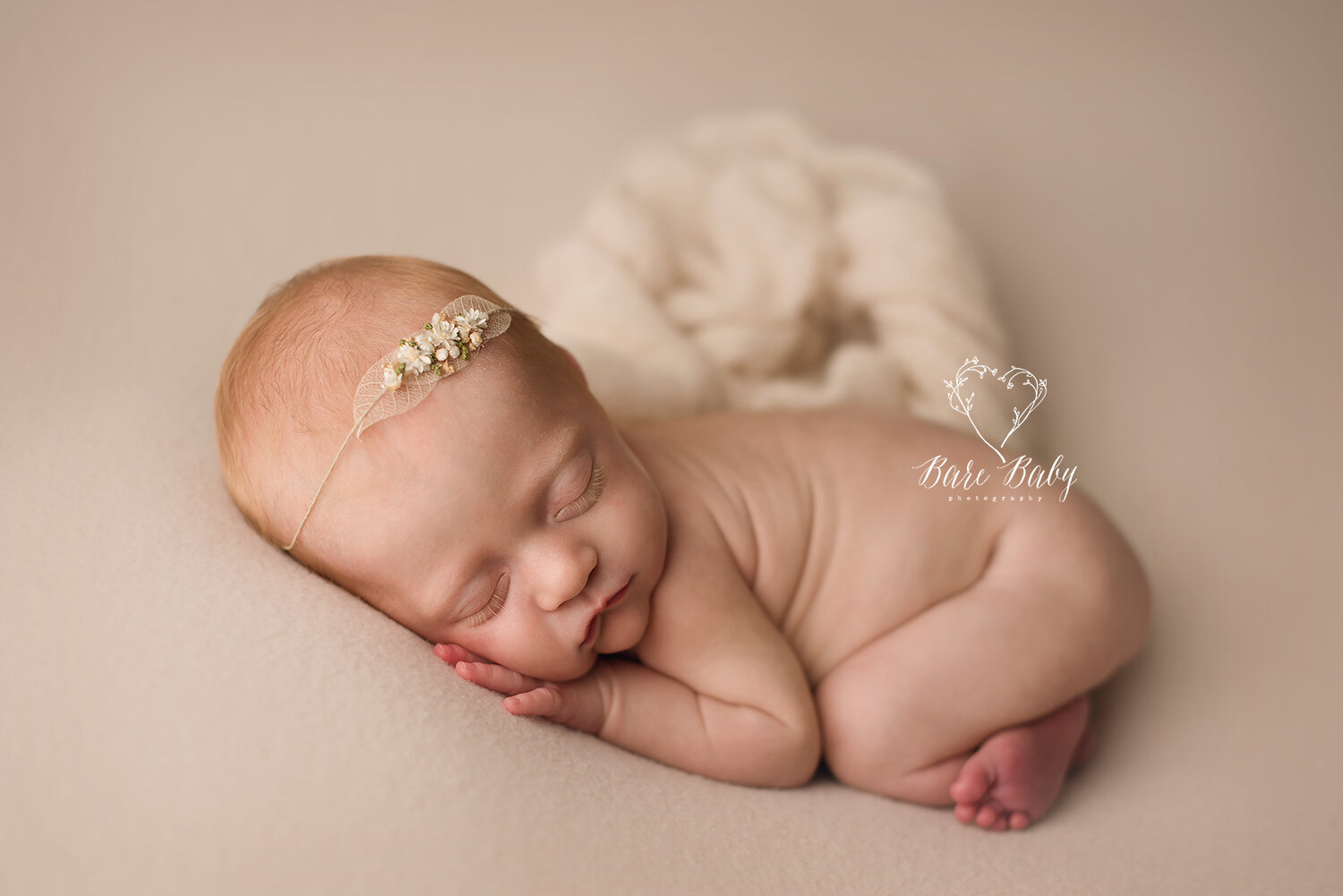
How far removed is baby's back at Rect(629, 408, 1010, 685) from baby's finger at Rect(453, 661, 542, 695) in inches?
13.4

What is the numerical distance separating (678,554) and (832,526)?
0.87 feet

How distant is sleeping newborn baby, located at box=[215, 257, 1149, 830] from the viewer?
3.61ft

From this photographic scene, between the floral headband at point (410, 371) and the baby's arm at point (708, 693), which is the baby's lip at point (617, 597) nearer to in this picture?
the baby's arm at point (708, 693)

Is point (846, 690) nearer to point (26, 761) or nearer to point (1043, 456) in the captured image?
point (1043, 456)

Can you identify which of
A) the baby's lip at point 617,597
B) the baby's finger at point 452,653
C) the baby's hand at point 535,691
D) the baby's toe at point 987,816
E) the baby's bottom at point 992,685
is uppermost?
the baby's lip at point 617,597

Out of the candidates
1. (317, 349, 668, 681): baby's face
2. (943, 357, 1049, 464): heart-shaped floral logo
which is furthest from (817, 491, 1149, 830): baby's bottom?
(317, 349, 668, 681): baby's face

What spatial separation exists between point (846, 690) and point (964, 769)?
0.60ft

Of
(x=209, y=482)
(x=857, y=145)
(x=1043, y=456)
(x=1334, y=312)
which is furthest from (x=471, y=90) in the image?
(x=1334, y=312)

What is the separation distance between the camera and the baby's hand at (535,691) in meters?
1.12

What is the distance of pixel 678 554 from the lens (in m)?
1.30

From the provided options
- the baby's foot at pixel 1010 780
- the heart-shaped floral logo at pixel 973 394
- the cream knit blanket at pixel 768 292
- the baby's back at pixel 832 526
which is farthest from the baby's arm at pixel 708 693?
the heart-shaped floral logo at pixel 973 394

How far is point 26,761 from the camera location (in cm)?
85

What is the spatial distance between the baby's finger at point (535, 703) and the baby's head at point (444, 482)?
0.04 meters

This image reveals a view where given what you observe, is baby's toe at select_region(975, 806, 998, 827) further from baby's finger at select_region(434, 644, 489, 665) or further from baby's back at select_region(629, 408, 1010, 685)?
baby's finger at select_region(434, 644, 489, 665)
